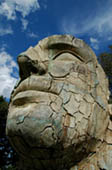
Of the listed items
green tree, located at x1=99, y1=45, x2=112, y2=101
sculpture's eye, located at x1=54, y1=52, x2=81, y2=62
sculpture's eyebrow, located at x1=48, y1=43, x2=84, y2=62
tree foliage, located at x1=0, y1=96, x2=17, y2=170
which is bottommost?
tree foliage, located at x1=0, y1=96, x2=17, y2=170

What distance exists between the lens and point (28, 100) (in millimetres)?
1675

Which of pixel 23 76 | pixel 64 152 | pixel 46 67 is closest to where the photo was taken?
pixel 64 152

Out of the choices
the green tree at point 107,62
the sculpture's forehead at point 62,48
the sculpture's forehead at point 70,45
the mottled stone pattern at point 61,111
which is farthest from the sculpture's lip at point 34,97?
the green tree at point 107,62

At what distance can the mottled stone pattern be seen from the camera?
155cm

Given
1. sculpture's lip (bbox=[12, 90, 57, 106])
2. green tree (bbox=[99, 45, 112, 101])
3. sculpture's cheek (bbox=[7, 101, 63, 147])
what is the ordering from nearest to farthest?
sculpture's cheek (bbox=[7, 101, 63, 147]), sculpture's lip (bbox=[12, 90, 57, 106]), green tree (bbox=[99, 45, 112, 101])

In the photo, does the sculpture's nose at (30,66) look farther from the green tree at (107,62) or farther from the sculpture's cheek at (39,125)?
the green tree at (107,62)

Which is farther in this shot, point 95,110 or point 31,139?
point 95,110

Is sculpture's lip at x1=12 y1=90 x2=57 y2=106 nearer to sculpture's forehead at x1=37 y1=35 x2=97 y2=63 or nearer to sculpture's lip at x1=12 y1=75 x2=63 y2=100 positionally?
sculpture's lip at x1=12 y1=75 x2=63 y2=100

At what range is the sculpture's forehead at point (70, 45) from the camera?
6.81 ft

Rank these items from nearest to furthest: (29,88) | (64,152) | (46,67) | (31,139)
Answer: (31,139) < (64,152) < (29,88) < (46,67)

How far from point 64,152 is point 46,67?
94cm

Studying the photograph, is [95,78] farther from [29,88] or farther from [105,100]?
[29,88]

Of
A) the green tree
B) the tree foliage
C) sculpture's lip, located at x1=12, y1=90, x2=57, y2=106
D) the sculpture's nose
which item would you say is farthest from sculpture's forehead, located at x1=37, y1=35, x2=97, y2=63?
the tree foliage

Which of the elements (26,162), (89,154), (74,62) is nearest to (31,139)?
(26,162)
